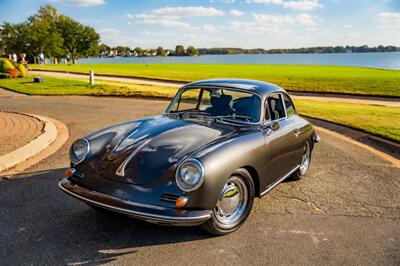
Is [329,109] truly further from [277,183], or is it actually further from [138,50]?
[138,50]

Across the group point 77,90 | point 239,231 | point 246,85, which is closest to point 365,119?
point 246,85

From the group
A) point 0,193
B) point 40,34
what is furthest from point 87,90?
point 40,34

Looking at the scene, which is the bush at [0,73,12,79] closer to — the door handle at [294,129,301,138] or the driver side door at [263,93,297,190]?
the driver side door at [263,93,297,190]

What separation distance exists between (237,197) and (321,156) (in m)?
3.77

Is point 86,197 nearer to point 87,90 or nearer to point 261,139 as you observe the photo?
point 261,139

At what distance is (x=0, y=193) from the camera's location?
15.4ft

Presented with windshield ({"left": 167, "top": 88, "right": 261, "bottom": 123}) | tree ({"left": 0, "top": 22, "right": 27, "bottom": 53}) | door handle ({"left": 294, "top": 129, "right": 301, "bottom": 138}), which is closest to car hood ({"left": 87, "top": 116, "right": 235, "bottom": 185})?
windshield ({"left": 167, "top": 88, "right": 261, "bottom": 123})

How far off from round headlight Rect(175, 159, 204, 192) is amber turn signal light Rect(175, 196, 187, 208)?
0.08m

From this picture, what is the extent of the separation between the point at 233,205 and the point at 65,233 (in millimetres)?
1791

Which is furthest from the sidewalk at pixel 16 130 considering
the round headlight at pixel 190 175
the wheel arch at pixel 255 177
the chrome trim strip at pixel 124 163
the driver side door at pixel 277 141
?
the driver side door at pixel 277 141

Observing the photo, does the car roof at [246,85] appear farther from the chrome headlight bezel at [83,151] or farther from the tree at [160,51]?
→ the tree at [160,51]

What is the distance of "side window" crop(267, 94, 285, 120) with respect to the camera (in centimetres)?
479

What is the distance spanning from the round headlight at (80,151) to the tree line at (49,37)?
6985cm

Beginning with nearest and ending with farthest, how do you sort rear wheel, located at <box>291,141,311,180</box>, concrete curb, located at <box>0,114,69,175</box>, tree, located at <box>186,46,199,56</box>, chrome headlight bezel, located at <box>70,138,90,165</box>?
chrome headlight bezel, located at <box>70,138,90,165</box>, rear wheel, located at <box>291,141,311,180</box>, concrete curb, located at <box>0,114,69,175</box>, tree, located at <box>186,46,199,56</box>
